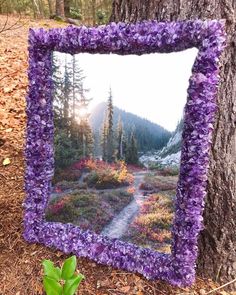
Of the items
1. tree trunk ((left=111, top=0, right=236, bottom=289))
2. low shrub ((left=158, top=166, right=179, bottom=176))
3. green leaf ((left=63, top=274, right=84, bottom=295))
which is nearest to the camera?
green leaf ((left=63, top=274, right=84, bottom=295))

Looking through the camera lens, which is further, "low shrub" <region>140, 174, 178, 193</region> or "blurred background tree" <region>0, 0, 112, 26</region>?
"blurred background tree" <region>0, 0, 112, 26</region>

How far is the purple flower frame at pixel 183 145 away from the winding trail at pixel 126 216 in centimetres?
6

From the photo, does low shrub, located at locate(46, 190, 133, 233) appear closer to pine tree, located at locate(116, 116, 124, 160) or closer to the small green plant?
pine tree, located at locate(116, 116, 124, 160)

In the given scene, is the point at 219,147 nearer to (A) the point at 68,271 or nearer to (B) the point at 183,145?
(B) the point at 183,145

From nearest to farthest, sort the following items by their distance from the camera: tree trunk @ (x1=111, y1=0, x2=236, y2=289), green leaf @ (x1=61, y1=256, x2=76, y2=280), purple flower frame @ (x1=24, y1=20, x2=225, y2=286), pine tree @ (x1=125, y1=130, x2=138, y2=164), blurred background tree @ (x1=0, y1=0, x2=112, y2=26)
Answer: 1. green leaf @ (x1=61, y1=256, x2=76, y2=280)
2. purple flower frame @ (x1=24, y1=20, x2=225, y2=286)
3. tree trunk @ (x1=111, y1=0, x2=236, y2=289)
4. pine tree @ (x1=125, y1=130, x2=138, y2=164)
5. blurred background tree @ (x1=0, y1=0, x2=112, y2=26)

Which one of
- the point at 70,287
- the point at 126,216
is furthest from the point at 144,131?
the point at 70,287

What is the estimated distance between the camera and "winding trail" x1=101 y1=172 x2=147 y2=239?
8.83ft

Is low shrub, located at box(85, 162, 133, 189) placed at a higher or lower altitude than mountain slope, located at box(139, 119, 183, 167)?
lower

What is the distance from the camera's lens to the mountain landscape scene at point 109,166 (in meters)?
2.64

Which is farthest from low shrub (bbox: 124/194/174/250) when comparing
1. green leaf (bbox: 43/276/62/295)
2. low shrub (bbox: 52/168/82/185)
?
green leaf (bbox: 43/276/62/295)

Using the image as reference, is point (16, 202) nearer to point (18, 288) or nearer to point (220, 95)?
point (18, 288)

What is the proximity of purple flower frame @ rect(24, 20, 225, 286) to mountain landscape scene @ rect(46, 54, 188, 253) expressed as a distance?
0.22 feet

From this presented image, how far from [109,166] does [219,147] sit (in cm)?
67

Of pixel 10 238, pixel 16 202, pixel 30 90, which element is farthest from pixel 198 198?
pixel 16 202
